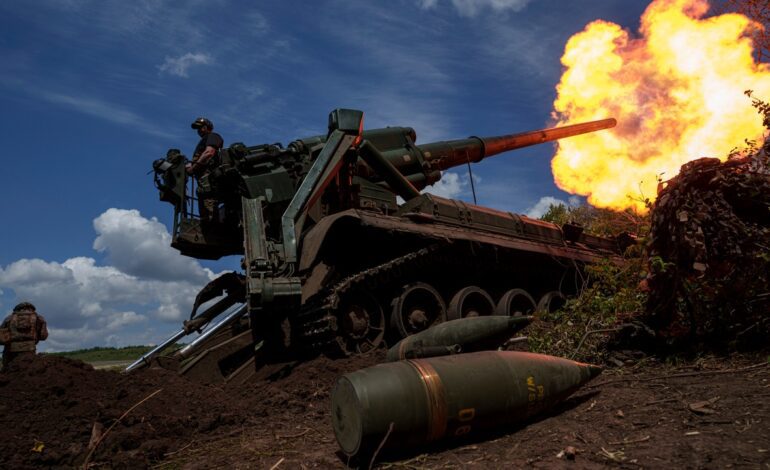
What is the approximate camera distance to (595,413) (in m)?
5.59

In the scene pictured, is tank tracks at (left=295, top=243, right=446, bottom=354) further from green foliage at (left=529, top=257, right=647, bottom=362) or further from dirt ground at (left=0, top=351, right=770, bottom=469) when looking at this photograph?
green foliage at (left=529, top=257, right=647, bottom=362)

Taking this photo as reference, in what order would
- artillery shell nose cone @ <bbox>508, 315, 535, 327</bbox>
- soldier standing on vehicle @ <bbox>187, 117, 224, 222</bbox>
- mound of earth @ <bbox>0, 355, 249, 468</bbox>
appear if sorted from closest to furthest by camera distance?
mound of earth @ <bbox>0, 355, 249, 468</bbox>
artillery shell nose cone @ <bbox>508, 315, 535, 327</bbox>
soldier standing on vehicle @ <bbox>187, 117, 224, 222</bbox>

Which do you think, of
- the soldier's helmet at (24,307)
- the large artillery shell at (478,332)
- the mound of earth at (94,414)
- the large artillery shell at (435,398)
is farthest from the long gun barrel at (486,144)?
the large artillery shell at (435,398)

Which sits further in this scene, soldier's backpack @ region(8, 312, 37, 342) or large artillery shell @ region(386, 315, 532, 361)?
soldier's backpack @ region(8, 312, 37, 342)

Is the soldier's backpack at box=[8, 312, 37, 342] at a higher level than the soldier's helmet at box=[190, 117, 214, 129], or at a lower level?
lower

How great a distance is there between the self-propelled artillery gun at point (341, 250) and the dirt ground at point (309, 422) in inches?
44.0

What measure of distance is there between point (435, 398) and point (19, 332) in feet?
27.4

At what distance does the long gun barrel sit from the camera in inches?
595

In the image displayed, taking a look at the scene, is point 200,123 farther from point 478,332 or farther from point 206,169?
point 478,332

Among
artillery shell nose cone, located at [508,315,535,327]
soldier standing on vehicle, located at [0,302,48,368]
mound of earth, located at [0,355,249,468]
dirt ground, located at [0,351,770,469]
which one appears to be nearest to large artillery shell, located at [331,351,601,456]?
dirt ground, located at [0,351,770,469]

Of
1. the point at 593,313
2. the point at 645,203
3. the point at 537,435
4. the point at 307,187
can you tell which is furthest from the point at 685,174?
the point at 307,187

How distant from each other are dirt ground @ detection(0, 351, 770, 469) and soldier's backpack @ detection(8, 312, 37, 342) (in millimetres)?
2136

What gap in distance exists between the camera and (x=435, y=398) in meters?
4.85

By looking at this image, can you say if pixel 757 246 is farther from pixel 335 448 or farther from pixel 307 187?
pixel 307 187
